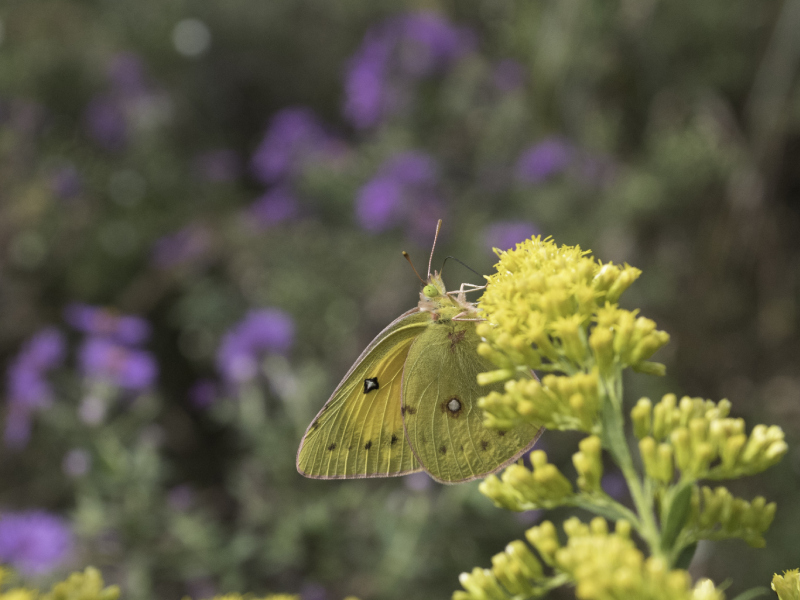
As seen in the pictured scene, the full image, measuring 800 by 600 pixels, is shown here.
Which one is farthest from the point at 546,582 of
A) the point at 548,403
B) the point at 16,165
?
the point at 16,165

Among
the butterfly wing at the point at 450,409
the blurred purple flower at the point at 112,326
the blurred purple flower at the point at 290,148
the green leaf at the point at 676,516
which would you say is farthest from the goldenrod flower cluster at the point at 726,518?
the blurred purple flower at the point at 290,148

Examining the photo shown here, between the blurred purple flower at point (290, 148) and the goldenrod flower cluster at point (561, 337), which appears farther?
the blurred purple flower at point (290, 148)

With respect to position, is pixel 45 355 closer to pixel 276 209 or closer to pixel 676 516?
pixel 276 209

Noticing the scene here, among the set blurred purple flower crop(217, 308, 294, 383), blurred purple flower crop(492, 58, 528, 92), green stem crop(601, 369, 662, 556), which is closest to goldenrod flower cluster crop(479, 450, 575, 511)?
green stem crop(601, 369, 662, 556)

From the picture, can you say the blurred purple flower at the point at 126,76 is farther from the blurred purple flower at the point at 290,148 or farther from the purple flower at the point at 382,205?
the purple flower at the point at 382,205

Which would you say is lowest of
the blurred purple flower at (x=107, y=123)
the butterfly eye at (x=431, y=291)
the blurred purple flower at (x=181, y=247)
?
the butterfly eye at (x=431, y=291)

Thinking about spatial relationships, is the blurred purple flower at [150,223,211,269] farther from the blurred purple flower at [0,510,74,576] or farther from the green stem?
the green stem

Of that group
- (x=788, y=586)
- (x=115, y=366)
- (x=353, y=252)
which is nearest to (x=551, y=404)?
(x=788, y=586)

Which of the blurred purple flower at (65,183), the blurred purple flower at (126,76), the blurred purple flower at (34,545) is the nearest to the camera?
the blurred purple flower at (34,545)
